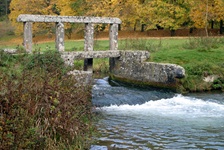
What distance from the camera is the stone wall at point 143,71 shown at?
16141 millimetres

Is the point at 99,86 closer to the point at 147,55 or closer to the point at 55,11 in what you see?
the point at 147,55

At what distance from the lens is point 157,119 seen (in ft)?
38.4

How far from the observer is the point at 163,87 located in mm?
16500

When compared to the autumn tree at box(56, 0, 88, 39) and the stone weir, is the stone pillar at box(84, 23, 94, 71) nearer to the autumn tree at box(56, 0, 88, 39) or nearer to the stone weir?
the stone weir

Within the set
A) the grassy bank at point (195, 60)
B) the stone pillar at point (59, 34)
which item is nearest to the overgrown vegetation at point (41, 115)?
the grassy bank at point (195, 60)

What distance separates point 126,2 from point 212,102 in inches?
871

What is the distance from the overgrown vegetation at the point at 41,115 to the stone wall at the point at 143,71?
775 centimetres

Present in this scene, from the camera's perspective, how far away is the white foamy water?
40.8ft

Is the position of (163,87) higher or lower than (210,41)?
lower

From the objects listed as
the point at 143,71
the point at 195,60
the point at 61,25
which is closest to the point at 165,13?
the point at 195,60

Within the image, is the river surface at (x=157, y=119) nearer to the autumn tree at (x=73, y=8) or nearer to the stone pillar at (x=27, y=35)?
the stone pillar at (x=27, y=35)

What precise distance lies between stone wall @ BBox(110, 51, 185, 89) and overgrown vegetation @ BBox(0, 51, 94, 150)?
7.75m

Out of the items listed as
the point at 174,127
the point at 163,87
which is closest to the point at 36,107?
the point at 174,127

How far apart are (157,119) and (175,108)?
5.89 feet
